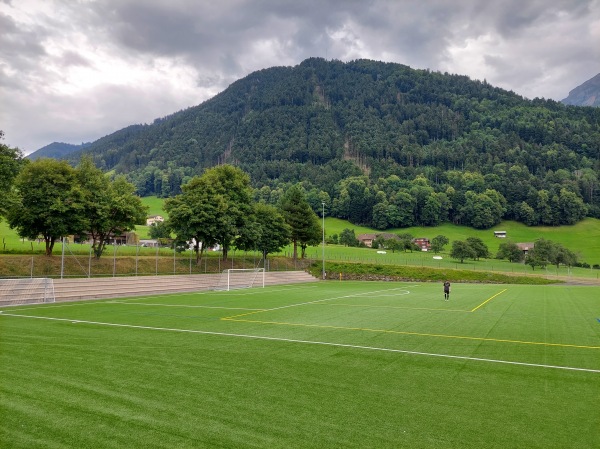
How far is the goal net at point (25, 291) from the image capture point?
2388 centimetres

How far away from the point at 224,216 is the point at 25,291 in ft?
72.3

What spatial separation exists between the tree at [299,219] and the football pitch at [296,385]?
49480 mm

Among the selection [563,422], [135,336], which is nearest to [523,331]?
[563,422]

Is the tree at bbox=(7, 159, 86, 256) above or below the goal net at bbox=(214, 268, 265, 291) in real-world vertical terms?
above

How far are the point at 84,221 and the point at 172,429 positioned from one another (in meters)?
32.5

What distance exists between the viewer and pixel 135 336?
538 inches

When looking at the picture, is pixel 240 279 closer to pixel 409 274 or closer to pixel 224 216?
pixel 224 216

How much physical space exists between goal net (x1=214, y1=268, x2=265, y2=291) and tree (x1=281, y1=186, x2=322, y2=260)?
1781 centimetres

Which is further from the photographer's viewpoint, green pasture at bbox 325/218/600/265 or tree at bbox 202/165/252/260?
green pasture at bbox 325/218/600/265

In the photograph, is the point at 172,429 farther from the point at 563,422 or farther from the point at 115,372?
the point at 563,422

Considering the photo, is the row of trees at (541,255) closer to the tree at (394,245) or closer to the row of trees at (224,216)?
the tree at (394,245)

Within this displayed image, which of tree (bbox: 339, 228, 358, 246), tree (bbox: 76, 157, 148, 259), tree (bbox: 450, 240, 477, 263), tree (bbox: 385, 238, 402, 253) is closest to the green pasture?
tree (bbox: 339, 228, 358, 246)

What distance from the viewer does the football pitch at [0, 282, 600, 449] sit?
5.99 meters

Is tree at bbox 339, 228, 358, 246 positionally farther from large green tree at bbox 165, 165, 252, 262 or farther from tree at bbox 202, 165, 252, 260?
large green tree at bbox 165, 165, 252, 262
